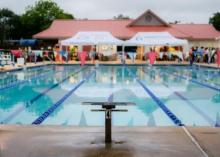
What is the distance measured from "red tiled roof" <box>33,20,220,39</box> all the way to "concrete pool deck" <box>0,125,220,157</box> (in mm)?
31389

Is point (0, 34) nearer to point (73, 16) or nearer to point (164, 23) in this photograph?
point (73, 16)

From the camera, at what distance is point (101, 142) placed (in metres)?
5.24

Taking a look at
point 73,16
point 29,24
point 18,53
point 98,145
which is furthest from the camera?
point 73,16

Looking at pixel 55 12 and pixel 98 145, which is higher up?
pixel 55 12

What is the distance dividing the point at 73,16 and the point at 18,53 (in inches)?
2110

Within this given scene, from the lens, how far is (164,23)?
40.3 metres

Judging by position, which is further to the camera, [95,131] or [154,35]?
[154,35]

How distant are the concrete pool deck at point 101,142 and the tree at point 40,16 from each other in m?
58.4

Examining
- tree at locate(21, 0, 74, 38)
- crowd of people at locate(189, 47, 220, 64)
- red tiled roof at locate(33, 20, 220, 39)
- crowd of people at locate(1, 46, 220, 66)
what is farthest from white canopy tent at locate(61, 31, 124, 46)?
tree at locate(21, 0, 74, 38)

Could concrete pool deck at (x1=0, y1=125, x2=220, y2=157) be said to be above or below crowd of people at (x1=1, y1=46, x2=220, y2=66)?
below

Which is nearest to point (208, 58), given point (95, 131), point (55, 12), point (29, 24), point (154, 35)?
point (154, 35)

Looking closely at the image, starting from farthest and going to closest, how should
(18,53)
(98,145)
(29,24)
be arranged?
(29,24), (18,53), (98,145)

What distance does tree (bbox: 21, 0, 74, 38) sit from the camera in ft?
213

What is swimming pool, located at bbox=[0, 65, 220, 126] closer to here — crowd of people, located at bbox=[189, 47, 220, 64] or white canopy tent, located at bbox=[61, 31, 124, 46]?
white canopy tent, located at bbox=[61, 31, 124, 46]
